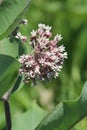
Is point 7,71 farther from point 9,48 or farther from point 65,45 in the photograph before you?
point 65,45

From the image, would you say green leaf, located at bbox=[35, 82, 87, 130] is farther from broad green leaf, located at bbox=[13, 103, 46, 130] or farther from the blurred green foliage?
the blurred green foliage

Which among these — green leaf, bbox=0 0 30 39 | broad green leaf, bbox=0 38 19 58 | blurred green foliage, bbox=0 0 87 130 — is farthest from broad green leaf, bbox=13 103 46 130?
blurred green foliage, bbox=0 0 87 130

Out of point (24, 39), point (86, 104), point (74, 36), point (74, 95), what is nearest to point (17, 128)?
point (24, 39)

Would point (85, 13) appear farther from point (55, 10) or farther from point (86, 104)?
point (86, 104)

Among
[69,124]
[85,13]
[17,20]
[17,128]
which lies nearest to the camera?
[17,20]

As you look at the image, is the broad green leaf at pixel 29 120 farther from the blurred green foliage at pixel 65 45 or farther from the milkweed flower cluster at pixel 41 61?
the blurred green foliage at pixel 65 45

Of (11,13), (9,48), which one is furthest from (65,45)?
(11,13)
